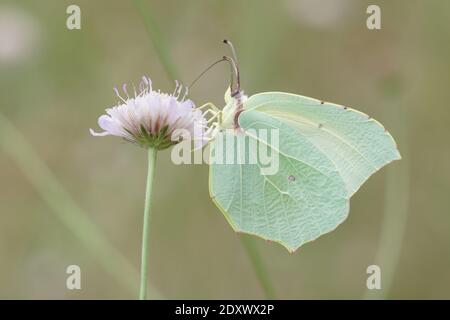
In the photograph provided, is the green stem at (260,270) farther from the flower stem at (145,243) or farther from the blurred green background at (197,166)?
the blurred green background at (197,166)

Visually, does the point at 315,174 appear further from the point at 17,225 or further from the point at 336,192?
the point at 17,225

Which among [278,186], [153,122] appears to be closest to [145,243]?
[153,122]

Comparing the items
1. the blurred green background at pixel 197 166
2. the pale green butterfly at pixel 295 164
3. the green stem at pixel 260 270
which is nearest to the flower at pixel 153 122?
the pale green butterfly at pixel 295 164

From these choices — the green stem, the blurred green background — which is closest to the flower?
the green stem

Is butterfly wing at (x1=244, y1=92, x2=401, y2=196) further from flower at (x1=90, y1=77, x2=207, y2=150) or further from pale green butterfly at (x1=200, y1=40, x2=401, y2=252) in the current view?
flower at (x1=90, y1=77, x2=207, y2=150)
